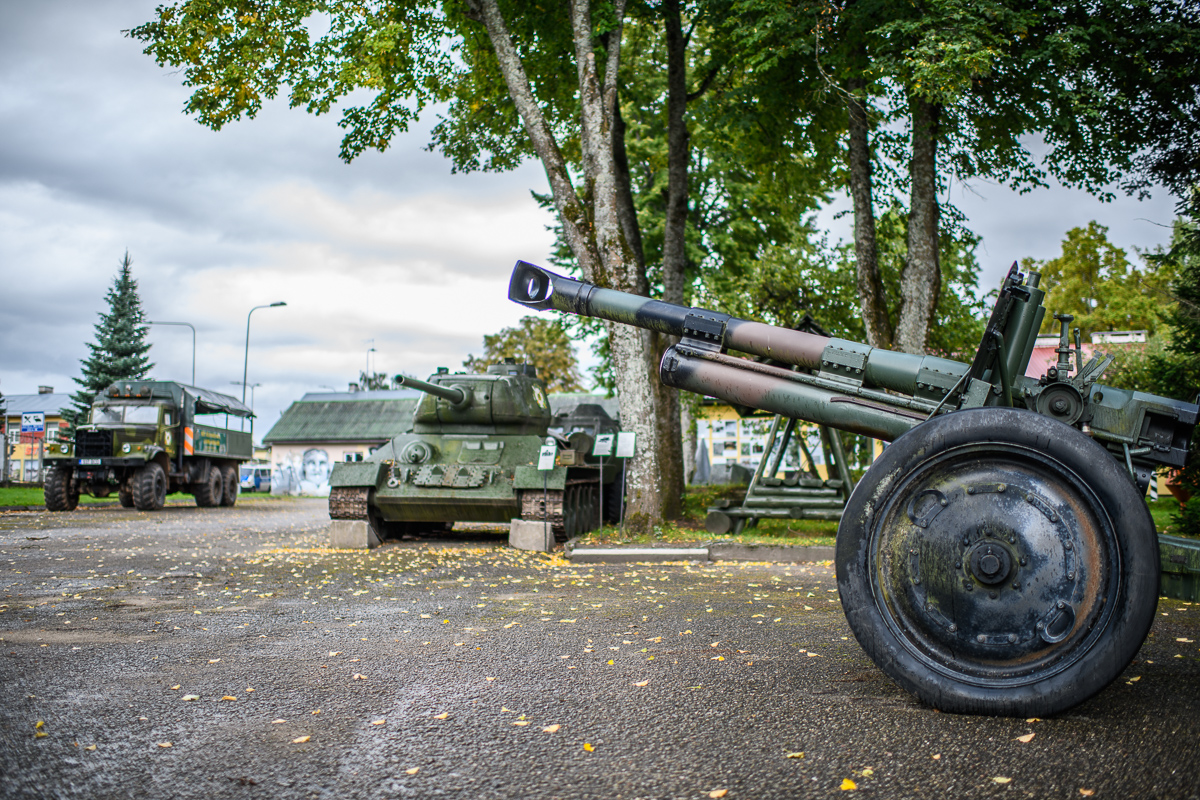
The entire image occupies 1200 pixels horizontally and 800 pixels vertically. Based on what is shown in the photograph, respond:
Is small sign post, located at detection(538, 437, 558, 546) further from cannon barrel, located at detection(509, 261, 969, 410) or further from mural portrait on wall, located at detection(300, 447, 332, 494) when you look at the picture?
mural portrait on wall, located at detection(300, 447, 332, 494)

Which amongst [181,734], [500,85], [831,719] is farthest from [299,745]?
[500,85]

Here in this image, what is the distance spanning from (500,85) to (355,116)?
264 cm

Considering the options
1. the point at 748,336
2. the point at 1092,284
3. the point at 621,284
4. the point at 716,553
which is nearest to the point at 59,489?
the point at 621,284

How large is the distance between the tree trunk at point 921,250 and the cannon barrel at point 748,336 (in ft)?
26.7

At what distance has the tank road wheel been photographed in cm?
328

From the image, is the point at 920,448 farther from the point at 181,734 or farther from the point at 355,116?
the point at 355,116

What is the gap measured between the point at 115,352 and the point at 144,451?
2338cm

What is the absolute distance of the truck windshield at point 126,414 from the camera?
22562mm

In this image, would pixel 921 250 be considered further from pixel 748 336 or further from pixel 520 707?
pixel 520 707

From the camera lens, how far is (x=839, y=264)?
80.1 ft

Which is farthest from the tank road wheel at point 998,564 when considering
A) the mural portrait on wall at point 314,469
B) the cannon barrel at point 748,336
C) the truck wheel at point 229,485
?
the mural portrait on wall at point 314,469

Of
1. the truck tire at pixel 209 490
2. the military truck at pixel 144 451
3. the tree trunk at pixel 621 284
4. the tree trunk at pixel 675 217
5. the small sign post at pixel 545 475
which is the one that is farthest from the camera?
the truck tire at pixel 209 490

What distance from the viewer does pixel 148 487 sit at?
2178 centimetres

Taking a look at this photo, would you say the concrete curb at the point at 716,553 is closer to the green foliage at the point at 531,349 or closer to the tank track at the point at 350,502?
the tank track at the point at 350,502
